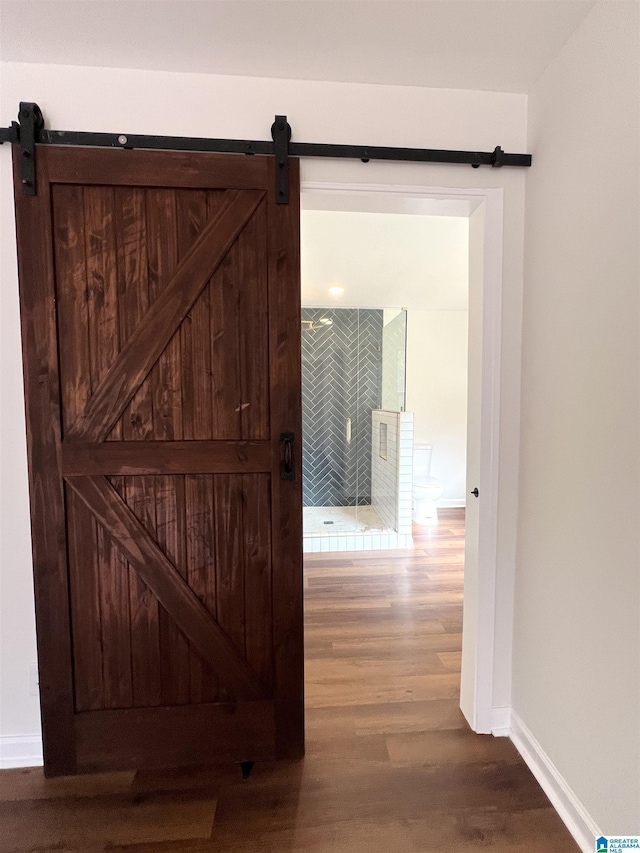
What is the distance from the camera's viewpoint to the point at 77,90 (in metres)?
1.42

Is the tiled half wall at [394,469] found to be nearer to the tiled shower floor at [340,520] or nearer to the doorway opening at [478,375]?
the tiled shower floor at [340,520]

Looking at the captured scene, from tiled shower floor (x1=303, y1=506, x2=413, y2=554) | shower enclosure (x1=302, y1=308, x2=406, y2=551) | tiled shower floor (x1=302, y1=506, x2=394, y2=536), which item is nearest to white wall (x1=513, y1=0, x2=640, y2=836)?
tiled shower floor (x1=303, y1=506, x2=413, y2=554)

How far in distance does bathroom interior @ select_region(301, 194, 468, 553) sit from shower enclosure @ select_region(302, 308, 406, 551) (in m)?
0.01

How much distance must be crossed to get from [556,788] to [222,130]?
257 cm

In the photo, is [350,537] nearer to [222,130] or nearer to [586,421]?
[586,421]

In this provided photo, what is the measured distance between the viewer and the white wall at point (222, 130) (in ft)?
4.66

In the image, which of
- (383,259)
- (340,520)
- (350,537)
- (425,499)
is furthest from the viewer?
(425,499)

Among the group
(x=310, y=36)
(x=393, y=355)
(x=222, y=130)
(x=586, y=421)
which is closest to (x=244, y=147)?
(x=222, y=130)

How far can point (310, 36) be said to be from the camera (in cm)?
131

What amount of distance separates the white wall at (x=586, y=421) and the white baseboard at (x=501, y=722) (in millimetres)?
118

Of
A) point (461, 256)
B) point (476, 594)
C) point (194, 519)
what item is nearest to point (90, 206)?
point (194, 519)

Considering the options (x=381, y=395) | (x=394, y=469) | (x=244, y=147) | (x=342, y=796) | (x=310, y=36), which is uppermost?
(x=310, y=36)

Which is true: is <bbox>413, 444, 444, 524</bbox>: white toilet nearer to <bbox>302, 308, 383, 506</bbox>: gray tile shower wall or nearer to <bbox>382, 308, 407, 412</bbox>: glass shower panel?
<bbox>302, 308, 383, 506</bbox>: gray tile shower wall

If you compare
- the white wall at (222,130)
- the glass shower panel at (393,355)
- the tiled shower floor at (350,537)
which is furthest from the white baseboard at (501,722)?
the glass shower panel at (393,355)
